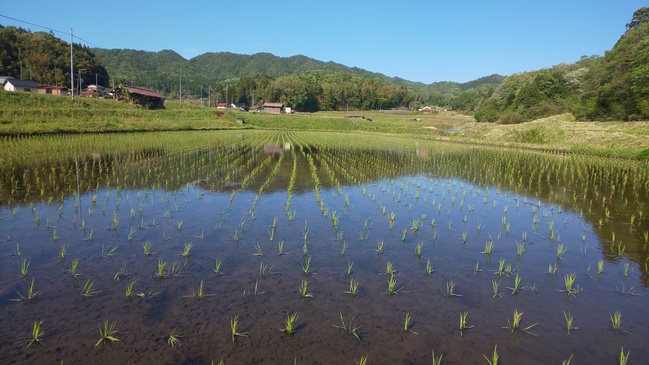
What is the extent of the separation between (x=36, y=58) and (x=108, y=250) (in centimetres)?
6558

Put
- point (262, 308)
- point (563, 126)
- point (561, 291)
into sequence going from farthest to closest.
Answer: point (563, 126), point (561, 291), point (262, 308)

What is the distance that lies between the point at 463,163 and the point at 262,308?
1663cm

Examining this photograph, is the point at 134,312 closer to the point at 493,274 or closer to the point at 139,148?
the point at 493,274

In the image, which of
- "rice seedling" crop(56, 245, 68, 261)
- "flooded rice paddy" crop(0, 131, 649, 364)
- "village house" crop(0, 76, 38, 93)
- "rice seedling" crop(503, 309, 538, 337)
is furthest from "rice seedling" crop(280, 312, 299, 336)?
"village house" crop(0, 76, 38, 93)

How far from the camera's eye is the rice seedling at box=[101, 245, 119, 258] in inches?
192

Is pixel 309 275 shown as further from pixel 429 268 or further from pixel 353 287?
pixel 429 268

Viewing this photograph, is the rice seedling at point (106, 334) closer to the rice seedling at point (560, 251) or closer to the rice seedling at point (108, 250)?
the rice seedling at point (108, 250)

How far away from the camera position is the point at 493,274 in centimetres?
490

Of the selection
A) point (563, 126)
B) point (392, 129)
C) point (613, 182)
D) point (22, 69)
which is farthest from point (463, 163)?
point (22, 69)

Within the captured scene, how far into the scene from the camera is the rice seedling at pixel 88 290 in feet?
12.5

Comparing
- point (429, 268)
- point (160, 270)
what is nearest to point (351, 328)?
point (429, 268)

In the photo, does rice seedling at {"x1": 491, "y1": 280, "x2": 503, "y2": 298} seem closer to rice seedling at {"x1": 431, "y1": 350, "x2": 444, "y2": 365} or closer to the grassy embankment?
rice seedling at {"x1": 431, "y1": 350, "x2": 444, "y2": 365}

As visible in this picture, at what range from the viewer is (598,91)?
33500 millimetres

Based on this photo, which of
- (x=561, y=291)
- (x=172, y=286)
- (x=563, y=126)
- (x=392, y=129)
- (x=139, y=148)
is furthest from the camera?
(x=392, y=129)
